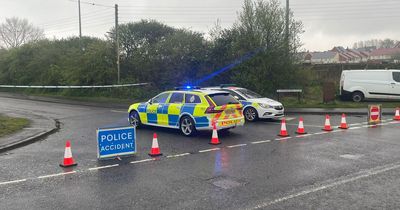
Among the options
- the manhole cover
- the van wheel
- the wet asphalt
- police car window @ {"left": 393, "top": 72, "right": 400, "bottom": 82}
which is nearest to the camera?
the wet asphalt

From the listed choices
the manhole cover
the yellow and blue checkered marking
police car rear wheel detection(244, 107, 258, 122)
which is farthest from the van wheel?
the manhole cover

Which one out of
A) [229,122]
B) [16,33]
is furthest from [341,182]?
[16,33]

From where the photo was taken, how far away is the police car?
1162 cm

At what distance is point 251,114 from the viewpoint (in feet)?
52.1

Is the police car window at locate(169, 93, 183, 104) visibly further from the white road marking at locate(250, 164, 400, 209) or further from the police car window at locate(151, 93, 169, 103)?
the white road marking at locate(250, 164, 400, 209)

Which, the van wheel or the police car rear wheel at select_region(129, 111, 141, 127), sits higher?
the van wheel

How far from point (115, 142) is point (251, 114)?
8063 millimetres

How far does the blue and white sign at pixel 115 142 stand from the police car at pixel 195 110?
9.65ft

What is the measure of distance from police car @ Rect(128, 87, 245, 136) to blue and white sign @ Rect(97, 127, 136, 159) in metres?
2.94

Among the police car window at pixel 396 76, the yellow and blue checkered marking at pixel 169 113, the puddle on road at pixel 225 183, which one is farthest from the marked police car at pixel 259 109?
the police car window at pixel 396 76

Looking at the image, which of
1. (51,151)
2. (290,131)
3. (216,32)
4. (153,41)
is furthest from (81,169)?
(153,41)

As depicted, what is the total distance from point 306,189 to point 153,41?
25644mm

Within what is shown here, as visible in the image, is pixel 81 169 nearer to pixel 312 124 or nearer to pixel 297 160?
pixel 297 160

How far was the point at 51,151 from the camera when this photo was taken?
9.96 metres
